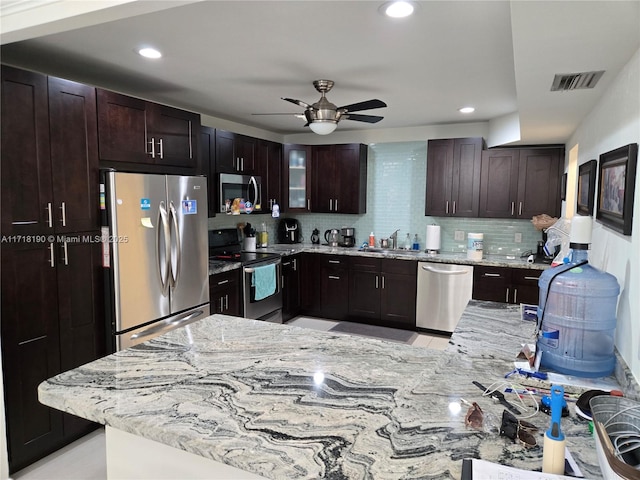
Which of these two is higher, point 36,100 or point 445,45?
point 445,45

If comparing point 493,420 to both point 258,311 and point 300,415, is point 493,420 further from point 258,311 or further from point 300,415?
point 258,311

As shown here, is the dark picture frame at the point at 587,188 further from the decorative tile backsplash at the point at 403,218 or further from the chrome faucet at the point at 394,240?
the chrome faucet at the point at 394,240

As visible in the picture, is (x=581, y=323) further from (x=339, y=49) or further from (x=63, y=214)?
(x=63, y=214)

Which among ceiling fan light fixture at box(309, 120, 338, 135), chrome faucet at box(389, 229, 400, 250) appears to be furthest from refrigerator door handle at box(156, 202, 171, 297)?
chrome faucet at box(389, 229, 400, 250)

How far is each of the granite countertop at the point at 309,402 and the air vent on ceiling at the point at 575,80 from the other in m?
1.27

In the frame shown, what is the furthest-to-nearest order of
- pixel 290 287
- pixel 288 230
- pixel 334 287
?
pixel 288 230 → pixel 334 287 → pixel 290 287

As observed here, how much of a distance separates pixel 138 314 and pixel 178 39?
Answer: 190 cm

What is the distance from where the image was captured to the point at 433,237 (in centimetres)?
505

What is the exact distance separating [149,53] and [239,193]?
212 centimetres

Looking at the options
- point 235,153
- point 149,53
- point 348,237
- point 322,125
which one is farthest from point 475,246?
point 149,53

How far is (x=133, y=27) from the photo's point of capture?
2217 mm

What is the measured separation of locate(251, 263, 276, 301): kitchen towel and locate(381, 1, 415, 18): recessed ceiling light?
9.51ft

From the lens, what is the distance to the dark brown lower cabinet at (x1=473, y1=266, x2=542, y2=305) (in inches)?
168

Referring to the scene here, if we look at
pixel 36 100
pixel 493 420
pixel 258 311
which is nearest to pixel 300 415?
pixel 493 420
